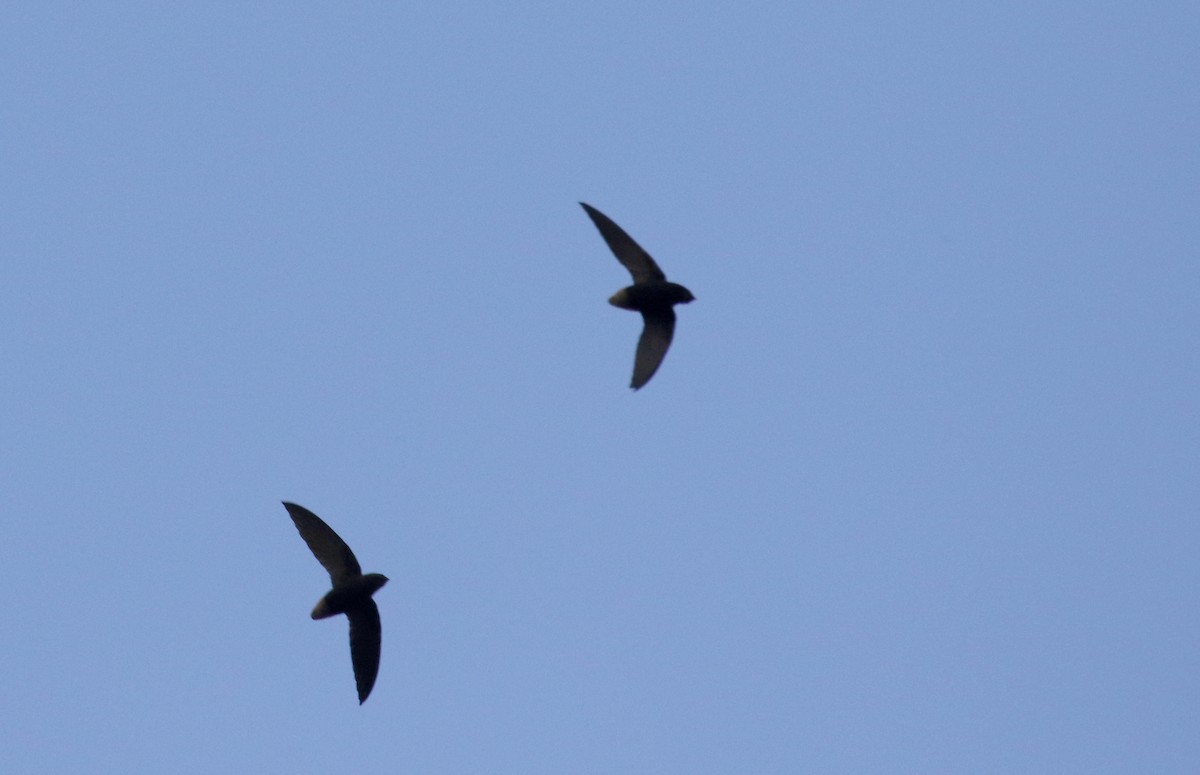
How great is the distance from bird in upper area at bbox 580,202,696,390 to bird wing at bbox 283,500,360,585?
4884 mm

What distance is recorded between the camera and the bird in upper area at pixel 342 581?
942 inches

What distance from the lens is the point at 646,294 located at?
24.3m

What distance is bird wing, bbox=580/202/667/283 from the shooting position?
79.3 ft

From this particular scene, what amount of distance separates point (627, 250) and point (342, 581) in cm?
606

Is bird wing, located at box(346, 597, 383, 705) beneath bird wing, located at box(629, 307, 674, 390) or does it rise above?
beneath

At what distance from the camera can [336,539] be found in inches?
942

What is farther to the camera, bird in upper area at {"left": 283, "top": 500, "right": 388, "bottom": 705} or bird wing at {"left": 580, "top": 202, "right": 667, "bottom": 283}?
bird wing at {"left": 580, "top": 202, "right": 667, "bottom": 283}

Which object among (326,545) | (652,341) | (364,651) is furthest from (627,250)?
(364,651)

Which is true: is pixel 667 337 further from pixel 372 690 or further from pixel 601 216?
pixel 372 690

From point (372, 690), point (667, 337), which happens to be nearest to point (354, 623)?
point (372, 690)

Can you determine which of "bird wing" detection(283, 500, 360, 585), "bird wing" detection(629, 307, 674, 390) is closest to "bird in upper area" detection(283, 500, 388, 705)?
"bird wing" detection(283, 500, 360, 585)

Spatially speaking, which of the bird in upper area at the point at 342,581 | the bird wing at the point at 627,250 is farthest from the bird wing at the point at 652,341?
the bird in upper area at the point at 342,581

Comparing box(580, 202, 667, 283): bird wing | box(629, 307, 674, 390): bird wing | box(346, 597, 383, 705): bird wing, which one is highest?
box(580, 202, 667, 283): bird wing

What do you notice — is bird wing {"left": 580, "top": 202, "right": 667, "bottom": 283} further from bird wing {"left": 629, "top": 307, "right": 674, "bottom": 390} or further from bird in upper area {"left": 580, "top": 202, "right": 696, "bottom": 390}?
bird wing {"left": 629, "top": 307, "right": 674, "bottom": 390}
